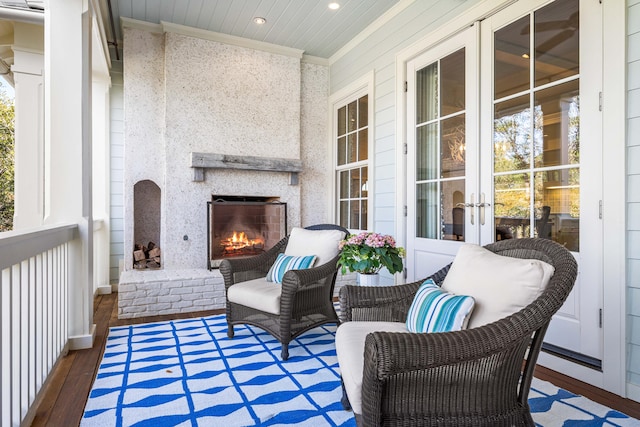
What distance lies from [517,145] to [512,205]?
43 cm

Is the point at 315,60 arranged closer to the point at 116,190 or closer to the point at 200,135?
the point at 200,135

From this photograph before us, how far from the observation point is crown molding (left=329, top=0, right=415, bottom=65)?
3948 millimetres

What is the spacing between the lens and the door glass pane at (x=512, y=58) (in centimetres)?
277

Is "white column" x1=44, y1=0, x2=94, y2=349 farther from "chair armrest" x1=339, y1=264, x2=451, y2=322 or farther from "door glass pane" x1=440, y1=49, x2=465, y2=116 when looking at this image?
"door glass pane" x1=440, y1=49, x2=465, y2=116

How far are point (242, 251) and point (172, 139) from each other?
5.26ft

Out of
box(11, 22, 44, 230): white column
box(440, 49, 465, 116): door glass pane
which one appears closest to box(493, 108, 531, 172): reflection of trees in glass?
box(440, 49, 465, 116): door glass pane

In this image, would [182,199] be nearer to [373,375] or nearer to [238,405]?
[238,405]

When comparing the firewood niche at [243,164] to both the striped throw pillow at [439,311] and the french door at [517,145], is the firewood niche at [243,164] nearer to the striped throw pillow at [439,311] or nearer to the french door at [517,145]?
the french door at [517,145]

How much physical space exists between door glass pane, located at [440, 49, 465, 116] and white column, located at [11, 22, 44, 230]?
397 cm

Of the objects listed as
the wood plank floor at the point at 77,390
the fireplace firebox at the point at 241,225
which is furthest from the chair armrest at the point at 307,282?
the fireplace firebox at the point at 241,225

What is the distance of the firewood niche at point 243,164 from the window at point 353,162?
2.03ft

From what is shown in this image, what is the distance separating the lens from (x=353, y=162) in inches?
197

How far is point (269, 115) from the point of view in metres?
5.10

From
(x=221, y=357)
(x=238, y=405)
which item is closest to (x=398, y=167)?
(x=221, y=357)
